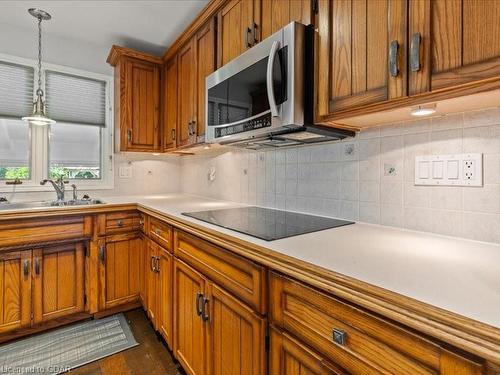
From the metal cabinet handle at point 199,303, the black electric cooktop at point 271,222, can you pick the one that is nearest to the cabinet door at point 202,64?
the black electric cooktop at point 271,222

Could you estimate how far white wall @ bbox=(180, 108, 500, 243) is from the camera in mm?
917

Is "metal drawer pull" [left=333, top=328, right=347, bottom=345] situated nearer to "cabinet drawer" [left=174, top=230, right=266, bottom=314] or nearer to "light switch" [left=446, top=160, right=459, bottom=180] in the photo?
"cabinet drawer" [left=174, top=230, right=266, bottom=314]

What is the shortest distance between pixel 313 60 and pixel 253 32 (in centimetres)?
47

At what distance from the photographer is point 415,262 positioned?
28.6 inches

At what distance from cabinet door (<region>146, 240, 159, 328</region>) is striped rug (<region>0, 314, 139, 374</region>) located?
20 cm

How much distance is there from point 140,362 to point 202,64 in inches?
77.0

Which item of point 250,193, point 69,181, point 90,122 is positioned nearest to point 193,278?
point 250,193

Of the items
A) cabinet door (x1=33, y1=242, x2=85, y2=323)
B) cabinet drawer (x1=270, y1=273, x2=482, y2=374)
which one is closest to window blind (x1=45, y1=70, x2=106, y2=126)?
cabinet door (x1=33, y1=242, x2=85, y2=323)

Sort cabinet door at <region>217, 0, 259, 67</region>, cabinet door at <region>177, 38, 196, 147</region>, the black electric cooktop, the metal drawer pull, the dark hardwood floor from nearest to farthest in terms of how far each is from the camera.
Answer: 1. the metal drawer pull
2. the black electric cooktop
3. cabinet door at <region>217, 0, 259, 67</region>
4. the dark hardwood floor
5. cabinet door at <region>177, 38, 196, 147</region>

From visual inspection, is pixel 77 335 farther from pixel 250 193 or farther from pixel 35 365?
pixel 250 193

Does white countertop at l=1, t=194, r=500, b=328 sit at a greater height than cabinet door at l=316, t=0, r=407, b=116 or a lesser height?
lesser

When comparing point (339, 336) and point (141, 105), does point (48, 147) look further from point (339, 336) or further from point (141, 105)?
point (339, 336)

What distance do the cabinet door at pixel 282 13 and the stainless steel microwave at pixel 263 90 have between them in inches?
2.9

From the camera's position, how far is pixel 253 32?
55.1 inches
